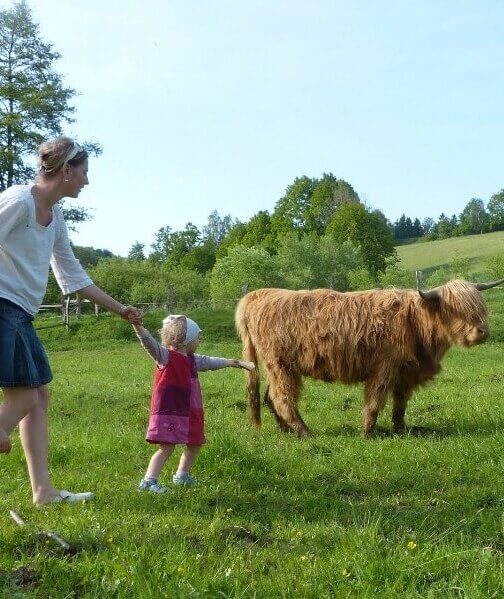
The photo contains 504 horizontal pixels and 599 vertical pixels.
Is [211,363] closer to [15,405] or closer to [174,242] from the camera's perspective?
[15,405]

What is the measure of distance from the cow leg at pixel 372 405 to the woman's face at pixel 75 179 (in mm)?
4115

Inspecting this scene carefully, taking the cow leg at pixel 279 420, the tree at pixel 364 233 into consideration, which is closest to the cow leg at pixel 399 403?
the cow leg at pixel 279 420

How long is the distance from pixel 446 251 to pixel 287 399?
243ft

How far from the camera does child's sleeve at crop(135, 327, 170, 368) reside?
185 inches

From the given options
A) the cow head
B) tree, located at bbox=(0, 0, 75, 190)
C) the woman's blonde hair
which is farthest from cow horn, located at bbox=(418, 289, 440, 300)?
tree, located at bbox=(0, 0, 75, 190)

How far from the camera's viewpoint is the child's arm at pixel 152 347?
466 centimetres

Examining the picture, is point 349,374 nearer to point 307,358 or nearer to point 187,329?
point 307,358

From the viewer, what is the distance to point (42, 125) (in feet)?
104

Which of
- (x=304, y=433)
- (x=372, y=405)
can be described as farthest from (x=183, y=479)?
(x=372, y=405)

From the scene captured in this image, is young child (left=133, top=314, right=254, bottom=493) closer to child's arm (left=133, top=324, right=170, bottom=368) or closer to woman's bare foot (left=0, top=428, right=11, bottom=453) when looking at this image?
child's arm (left=133, top=324, right=170, bottom=368)

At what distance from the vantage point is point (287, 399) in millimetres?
7641

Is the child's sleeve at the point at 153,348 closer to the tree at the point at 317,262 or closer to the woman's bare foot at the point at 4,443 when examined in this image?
the woman's bare foot at the point at 4,443

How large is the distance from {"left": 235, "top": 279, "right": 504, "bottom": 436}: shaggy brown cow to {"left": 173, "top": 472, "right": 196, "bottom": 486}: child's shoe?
259 centimetres

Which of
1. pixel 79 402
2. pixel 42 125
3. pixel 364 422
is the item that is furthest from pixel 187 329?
pixel 42 125
